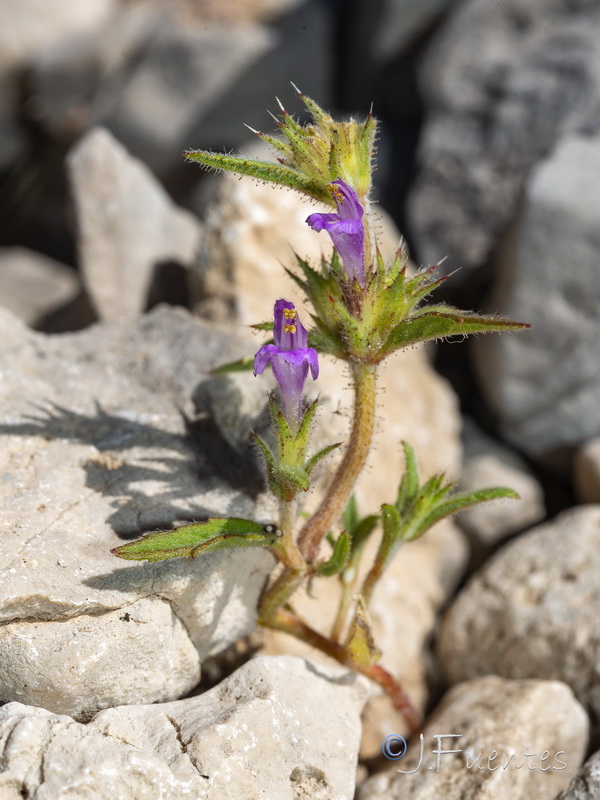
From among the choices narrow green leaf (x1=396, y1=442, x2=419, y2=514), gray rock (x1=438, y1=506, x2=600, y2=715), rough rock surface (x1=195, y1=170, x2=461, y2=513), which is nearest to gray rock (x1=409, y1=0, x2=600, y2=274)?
rough rock surface (x1=195, y1=170, x2=461, y2=513)

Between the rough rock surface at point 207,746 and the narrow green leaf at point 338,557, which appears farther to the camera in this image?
the narrow green leaf at point 338,557

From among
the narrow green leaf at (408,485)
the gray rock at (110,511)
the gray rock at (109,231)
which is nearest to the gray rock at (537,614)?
the narrow green leaf at (408,485)

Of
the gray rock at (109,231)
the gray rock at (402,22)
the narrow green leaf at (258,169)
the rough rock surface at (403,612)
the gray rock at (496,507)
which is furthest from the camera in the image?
the gray rock at (402,22)

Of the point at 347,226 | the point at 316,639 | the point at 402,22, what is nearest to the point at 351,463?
the point at 316,639

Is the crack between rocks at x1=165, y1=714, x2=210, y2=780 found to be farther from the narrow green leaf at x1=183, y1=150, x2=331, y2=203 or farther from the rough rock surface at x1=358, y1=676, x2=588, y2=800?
the narrow green leaf at x1=183, y1=150, x2=331, y2=203

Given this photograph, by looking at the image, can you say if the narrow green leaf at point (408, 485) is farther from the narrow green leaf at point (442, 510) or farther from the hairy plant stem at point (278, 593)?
the hairy plant stem at point (278, 593)

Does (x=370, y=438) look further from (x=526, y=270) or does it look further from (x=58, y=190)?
(x=58, y=190)

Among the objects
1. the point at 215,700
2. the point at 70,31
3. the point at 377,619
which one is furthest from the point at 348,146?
the point at 70,31
